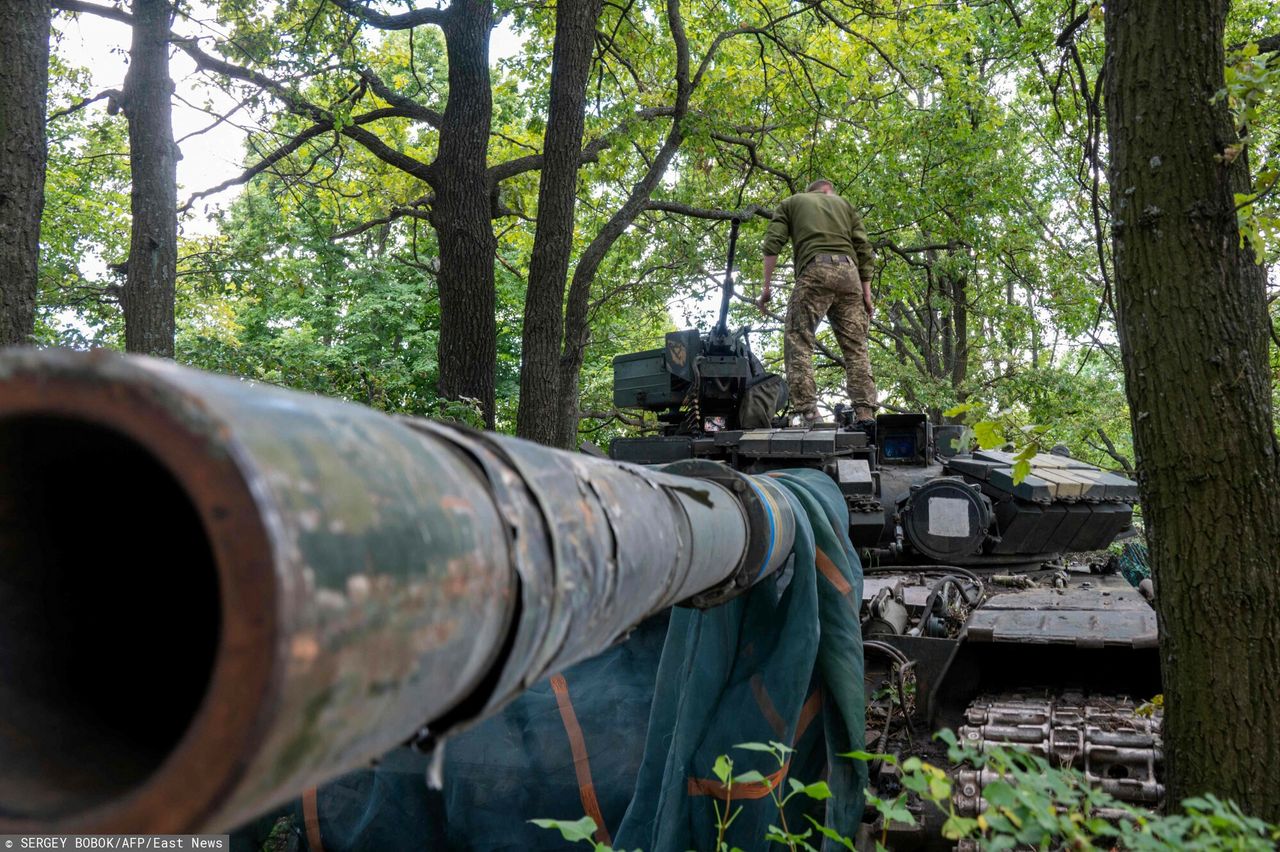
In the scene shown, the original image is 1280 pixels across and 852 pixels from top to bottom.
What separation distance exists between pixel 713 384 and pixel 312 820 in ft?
13.2

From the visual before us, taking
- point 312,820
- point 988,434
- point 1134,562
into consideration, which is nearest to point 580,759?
point 312,820

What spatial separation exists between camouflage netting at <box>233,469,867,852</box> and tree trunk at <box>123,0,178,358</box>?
5.03 metres

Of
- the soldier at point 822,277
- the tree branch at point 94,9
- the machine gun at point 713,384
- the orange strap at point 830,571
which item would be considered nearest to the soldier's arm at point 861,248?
the soldier at point 822,277

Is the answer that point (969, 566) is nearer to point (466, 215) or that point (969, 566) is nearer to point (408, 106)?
point (466, 215)

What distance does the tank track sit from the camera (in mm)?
3334

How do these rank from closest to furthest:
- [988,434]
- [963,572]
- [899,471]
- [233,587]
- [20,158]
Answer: [233,587] → [988,434] → [20,158] → [963,572] → [899,471]

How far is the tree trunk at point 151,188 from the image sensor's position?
8156 millimetres

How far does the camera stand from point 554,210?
358 inches

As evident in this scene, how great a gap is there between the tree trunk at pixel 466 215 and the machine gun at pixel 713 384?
3.36m

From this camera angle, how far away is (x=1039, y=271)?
2012cm

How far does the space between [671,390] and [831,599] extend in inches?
159

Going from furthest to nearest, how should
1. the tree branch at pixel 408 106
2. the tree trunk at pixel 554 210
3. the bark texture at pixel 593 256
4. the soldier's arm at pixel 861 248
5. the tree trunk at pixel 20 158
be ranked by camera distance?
1. the tree branch at pixel 408 106
2. the bark texture at pixel 593 256
3. the tree trunk at pixel 554 210
4. the soldier's arm at pixel 861 248
5. the tree trunk at pixel 20 158

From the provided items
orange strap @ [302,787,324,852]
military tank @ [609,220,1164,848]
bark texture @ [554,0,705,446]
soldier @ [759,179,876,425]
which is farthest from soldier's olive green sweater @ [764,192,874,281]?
orange strap @ [302,787,324,852]

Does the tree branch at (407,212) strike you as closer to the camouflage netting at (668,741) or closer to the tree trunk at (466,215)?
the tree trunk at (466,215)
